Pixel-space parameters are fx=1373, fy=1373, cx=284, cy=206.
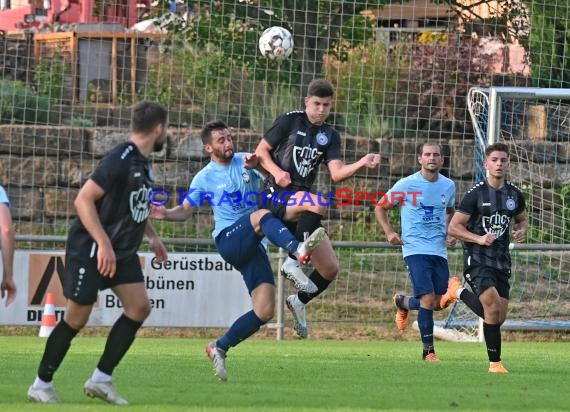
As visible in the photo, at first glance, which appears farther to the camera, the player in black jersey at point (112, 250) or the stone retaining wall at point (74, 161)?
the stone retaining wall at point (74, 161)

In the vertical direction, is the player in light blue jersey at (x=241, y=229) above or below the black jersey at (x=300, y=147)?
below

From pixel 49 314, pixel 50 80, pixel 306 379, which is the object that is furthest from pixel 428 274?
pixel 50 80

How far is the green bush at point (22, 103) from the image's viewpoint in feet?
68.4

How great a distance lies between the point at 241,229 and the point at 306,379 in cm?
137

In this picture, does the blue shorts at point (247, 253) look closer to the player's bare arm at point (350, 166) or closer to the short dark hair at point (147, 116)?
the player's bare arm at point (350, 166)

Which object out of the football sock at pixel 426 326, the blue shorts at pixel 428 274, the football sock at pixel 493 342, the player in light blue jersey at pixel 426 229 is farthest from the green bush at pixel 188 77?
the football sock at pixel 493 342

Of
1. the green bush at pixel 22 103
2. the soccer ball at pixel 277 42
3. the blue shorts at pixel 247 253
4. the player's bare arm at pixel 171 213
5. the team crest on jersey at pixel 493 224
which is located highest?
the soccer ball at pixel 277 42

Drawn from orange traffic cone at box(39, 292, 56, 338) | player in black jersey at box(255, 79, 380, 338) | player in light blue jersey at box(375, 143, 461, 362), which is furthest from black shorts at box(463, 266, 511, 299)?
orange traffic cone at box(39, 292, 56, 338)

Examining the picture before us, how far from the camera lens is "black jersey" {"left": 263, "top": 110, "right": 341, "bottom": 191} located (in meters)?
11.3

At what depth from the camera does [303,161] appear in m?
11.3

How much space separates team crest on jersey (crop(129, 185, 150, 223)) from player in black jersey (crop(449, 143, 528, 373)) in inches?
151

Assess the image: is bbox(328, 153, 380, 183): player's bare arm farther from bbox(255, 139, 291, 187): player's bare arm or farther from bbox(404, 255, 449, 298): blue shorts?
bbox(404, 255, 449, 298): blue shorts

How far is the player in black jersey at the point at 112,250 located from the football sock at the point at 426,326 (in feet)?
16.5

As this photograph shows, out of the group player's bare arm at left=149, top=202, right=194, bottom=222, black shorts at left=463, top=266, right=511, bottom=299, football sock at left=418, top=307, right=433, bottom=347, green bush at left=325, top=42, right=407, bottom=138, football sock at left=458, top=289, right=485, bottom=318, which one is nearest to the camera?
player's bare arm at left=149, top=202, right=194, bottom=222
